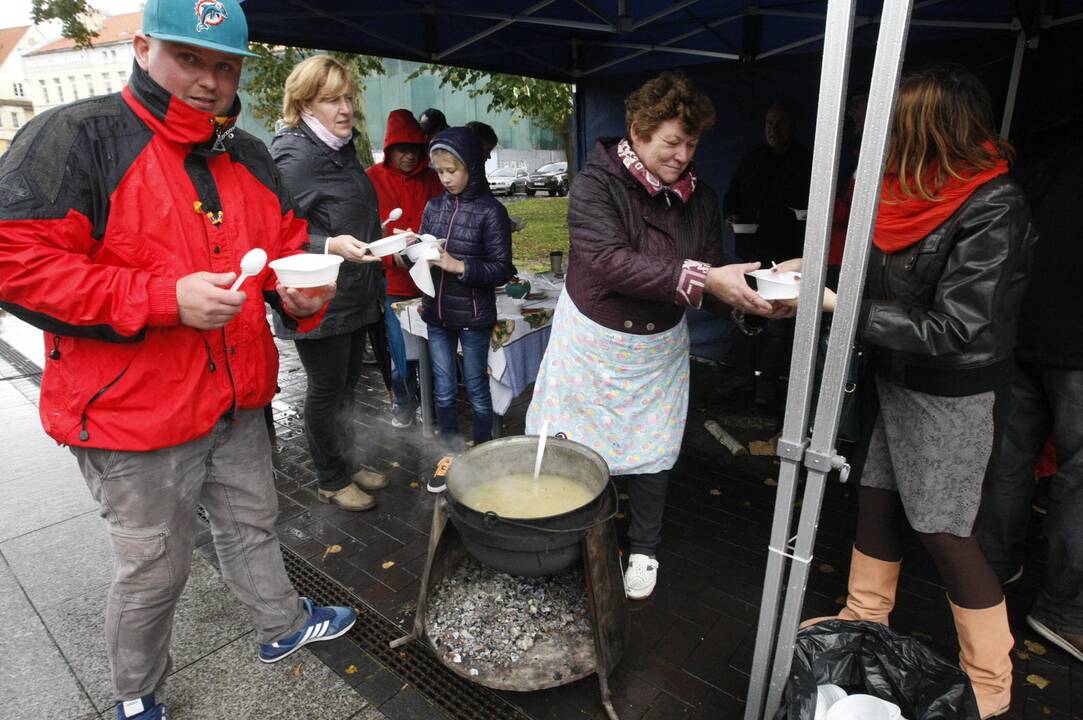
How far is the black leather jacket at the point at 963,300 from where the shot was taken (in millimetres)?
1810

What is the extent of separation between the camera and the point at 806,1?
4.03 m

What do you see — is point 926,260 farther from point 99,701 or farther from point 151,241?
point 99,701

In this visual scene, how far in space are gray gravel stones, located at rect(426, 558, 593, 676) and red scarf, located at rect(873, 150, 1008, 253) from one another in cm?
168

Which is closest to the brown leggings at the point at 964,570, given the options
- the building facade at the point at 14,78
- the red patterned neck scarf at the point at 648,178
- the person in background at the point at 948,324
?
the person in background at the point at 948,324

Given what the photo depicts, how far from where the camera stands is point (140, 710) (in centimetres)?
213

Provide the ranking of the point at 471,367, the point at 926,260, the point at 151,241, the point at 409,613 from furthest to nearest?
the point at 471,367
the point at 409,613
the point at 926,260
the point at 151,241

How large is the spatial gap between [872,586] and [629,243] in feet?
5.44

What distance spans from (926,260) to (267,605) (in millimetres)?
2701

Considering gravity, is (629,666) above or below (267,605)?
below

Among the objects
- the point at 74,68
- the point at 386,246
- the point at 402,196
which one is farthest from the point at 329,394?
the point at 74,68

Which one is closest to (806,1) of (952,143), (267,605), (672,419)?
(952,143)

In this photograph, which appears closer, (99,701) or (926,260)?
(926,260)

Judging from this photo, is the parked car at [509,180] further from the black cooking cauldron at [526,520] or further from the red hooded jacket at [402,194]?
the black cooking cauldron at [526,520]

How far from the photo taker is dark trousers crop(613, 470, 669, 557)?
2918 millimetres
